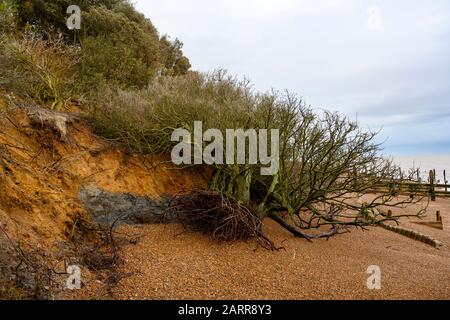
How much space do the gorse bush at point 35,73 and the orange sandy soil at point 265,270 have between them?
3.70 m

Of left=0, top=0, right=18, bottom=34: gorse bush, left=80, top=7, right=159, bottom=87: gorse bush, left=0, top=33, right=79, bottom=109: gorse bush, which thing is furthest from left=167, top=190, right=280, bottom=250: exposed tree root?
left=0, top=0, right=18, bottom=34: gorse bush

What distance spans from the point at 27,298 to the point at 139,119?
4588 millimetres

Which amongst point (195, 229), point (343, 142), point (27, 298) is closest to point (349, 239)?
point (343, 142)

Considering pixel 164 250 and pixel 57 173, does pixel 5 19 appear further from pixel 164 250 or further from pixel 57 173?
pixel 164 250

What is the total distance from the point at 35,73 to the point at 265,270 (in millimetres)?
6828

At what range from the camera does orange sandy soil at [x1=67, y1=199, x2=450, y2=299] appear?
4.59 metres

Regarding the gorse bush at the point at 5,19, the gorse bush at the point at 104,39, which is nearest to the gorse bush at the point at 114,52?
the gorse bush at the point at 104,39

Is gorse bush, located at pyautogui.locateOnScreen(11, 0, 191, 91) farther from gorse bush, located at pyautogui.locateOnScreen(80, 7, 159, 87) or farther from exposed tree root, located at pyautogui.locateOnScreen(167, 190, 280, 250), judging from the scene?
exposed tree root, located at pyautogui.locateOnScreen(167, 190, 280, 250)

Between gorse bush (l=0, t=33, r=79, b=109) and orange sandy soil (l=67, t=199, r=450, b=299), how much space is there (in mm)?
3702

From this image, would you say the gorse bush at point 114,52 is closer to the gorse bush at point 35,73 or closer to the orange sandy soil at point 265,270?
the gorse bush at point 35,73

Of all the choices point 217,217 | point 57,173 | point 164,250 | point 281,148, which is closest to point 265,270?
point 217,217

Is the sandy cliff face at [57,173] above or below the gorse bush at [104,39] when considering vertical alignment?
below

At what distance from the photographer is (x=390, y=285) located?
501cm

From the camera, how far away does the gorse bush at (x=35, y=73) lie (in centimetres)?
693
